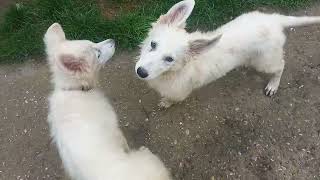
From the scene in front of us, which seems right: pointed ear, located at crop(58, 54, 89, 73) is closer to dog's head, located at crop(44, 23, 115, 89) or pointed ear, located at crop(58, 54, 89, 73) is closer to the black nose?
dog's head, located at crop(44, 23, 115, 89)

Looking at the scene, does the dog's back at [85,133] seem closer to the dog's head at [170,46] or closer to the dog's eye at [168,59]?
the dog's head at [170,46]

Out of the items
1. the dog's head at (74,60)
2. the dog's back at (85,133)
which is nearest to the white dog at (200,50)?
the dog's head at (74,60)

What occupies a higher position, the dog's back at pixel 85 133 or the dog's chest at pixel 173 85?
the dog's back at pixel 85 133

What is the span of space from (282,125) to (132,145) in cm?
167

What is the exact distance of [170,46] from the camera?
4031 mm

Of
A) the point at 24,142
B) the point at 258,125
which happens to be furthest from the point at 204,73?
the point at 24,142

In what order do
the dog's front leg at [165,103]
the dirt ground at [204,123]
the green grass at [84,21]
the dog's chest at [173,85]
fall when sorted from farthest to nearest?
the green grass at [84,21] < the dog's front leg at [165,103] < the dirt ground at [204,123] < the dog's chest at [173,85]

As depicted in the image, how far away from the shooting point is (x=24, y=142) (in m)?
4.90

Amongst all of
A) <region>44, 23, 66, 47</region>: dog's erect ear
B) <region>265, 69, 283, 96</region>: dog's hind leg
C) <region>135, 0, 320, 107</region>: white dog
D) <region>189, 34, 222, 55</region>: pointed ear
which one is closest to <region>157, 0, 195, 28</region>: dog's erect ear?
<region>135, 0, 320, 107</region>: white dog

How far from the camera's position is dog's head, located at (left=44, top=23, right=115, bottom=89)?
3811mm

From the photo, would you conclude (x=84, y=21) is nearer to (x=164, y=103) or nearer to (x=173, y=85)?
(x=164, y=103)

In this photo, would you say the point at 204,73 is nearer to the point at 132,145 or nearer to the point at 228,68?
the point at 228,68

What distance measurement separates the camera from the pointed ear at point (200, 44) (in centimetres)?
382

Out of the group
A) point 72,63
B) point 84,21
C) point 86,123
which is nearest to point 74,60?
point 72,63
